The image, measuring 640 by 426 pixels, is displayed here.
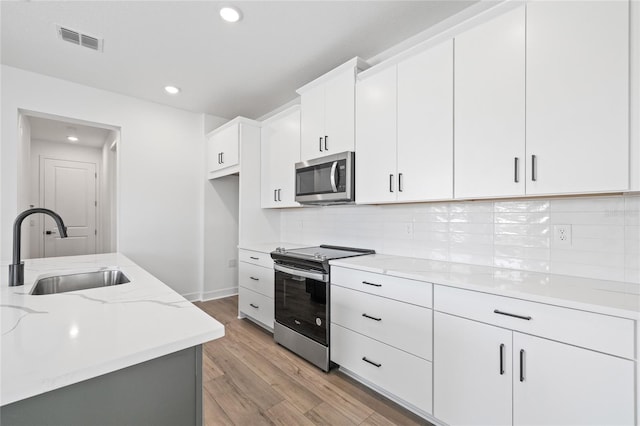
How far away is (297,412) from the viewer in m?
1.77

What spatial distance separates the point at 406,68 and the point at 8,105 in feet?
12.6

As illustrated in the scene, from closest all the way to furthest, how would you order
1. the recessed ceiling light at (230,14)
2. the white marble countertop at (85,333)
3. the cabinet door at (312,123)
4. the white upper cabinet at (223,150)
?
the white marble countertop at (85,333) → the recessed ceiling light at (230,14) → the cabinet door at (312,123) → the white upper cabinet at (223,150)

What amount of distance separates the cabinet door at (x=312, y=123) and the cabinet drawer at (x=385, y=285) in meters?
1.19

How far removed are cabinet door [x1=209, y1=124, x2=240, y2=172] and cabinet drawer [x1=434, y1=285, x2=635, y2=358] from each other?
2.88m

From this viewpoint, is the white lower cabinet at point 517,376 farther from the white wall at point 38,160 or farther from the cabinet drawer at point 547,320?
the white wall at point 38,160

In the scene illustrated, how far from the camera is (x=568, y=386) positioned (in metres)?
1.18

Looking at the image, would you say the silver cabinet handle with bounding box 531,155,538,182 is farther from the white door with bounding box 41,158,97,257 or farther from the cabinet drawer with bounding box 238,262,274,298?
the white door with bounding box 41,158,97,257

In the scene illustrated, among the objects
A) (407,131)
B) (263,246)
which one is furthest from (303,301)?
(407,131)

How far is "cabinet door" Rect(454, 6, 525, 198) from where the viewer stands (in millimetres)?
1543

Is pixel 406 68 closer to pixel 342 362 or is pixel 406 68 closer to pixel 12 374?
pixel 342 362

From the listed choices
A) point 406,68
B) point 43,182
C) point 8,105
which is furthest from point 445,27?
point 43,182

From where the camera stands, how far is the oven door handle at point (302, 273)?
87.2 inches

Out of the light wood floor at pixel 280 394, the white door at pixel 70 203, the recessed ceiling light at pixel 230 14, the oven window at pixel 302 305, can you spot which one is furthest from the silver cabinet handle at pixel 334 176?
the white door at pixel 70 203

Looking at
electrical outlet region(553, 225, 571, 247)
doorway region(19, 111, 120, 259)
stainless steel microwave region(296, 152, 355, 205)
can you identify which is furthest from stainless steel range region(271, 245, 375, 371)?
doorway region(19, 111, 120, 259)
